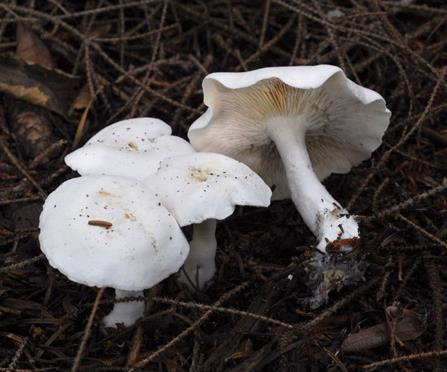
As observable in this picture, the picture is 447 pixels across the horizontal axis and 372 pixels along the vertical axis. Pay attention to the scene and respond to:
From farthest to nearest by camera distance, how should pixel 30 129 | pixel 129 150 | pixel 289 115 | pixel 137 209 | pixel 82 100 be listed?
pixel 82 100, pixel 30 129, pixel 289 115, pixel 129 150, pixel 137 209

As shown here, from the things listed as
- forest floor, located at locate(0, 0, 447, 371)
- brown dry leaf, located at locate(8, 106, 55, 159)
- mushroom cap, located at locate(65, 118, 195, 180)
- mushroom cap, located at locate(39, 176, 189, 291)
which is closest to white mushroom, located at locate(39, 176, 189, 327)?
mushroom cap, located at locate(39, 176, 189, 291)

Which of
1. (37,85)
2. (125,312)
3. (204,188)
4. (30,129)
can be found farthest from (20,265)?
(37,85)

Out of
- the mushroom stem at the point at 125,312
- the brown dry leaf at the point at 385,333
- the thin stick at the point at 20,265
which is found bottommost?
the mushroom stem at the point at 125,312

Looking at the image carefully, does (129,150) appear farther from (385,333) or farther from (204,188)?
(385,333)

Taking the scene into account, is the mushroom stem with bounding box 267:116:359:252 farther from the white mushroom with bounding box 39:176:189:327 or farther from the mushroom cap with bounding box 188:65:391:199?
the white mushroom with bounding box 39:176:189:327

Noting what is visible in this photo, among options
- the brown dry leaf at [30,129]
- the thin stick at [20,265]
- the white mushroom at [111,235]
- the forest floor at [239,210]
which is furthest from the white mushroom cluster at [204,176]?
the brown dry leaf at [30,129]

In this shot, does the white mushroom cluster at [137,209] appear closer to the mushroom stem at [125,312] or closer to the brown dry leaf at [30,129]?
the mushroom stem at [125,312]
